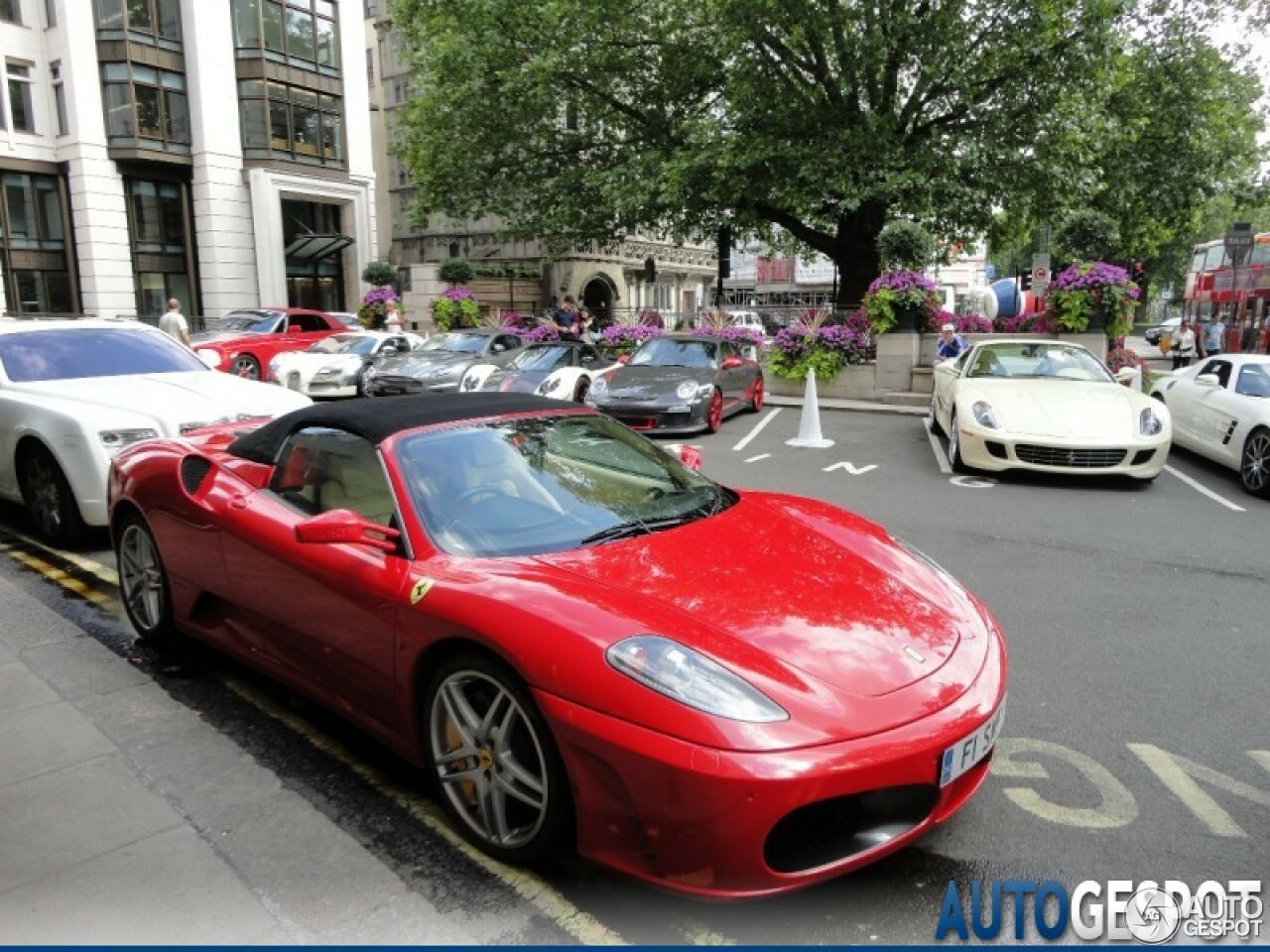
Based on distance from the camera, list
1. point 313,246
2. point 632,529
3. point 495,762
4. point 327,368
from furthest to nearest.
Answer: point 313,246
point 327,368
point 632,529
point 495,762

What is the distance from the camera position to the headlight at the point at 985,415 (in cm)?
870

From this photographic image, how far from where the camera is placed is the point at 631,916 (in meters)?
2.52

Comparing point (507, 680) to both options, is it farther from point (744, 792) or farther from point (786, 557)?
point (786, 557)

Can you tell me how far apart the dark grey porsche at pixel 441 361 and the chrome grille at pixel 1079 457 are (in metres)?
8.43

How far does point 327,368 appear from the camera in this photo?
52.5 feet

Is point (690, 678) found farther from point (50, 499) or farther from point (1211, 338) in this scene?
point (1211, 338)

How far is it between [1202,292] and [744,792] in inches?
1342

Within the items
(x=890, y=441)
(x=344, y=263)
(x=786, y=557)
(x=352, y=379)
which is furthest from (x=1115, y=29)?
(x=344, y=263)

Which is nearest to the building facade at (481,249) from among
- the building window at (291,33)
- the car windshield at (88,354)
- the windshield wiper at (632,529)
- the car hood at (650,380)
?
the building window at (291,33)

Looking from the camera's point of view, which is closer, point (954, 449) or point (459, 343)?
point (954, 449)

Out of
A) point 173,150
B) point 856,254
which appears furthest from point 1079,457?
point 173,150

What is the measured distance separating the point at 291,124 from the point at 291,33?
10.1 feet

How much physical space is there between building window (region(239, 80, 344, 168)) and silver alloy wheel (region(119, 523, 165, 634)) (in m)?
30.5

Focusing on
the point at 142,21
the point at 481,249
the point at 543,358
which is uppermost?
the point at 142,21
